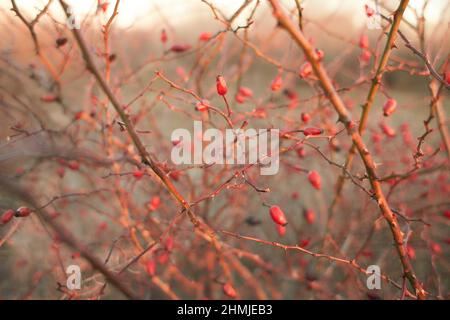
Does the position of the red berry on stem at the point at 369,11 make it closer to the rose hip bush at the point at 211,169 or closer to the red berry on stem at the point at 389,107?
the rose hip bush at the point at 211,169

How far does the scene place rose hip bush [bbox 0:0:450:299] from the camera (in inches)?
53.1

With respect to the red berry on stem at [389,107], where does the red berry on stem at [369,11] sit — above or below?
above

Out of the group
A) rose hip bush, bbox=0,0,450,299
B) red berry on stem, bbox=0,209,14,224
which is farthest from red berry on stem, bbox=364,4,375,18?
red berry on stem, bbox=0,209,14,224

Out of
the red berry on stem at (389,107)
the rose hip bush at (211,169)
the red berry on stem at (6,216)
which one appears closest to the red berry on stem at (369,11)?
the rose hip bush at (211,169)

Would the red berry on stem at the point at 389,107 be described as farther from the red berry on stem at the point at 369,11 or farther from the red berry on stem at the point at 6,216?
the red berry on stem at the point at 6,216

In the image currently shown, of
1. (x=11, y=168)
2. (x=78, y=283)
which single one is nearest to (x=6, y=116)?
(x=11, y=168)

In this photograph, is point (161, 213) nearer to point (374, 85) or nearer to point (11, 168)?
point (11, 168)

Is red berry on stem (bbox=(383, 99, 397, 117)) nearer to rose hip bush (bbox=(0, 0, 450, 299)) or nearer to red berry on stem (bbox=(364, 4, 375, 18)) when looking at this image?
rose hip bush (bbox=(0, 0, 450, 299))

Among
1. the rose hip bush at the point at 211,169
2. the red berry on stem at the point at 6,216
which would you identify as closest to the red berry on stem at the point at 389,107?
the rose hip bush at the point at 211,169

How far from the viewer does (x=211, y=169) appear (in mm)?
2236

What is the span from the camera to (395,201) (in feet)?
7.43

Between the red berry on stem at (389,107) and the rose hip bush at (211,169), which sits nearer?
the rose hip bush at (211,169)

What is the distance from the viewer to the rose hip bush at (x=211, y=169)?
53.1 inches
